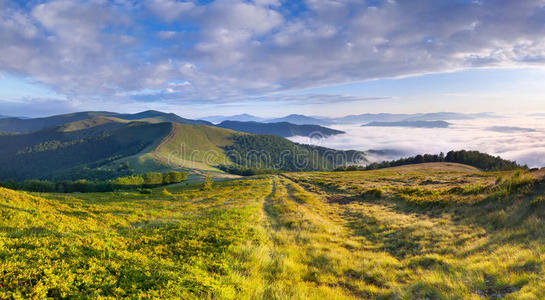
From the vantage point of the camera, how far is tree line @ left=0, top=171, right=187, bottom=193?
2719 inches

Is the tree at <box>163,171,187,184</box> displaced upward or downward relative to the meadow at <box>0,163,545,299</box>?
downward

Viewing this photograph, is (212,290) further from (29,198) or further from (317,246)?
(29,198)

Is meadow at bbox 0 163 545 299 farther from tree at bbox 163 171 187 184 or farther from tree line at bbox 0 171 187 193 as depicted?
tree at bbox 163 171 187 184

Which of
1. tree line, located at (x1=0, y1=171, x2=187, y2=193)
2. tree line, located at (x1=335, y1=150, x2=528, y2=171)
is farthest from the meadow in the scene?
tree line, located at (x1=335, y1=150, x2=528, y2=171)

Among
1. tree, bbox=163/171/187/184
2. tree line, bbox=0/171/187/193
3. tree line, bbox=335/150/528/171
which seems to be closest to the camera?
tree line, bbox=0/171/187/193

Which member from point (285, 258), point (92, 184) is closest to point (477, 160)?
point (285, 258)

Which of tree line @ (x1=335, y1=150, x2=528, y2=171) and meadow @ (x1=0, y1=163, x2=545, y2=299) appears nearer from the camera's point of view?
meadow @ (x1=0, y1=163, x2=545, y2=299)

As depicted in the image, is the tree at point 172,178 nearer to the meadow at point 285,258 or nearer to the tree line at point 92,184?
the tree line at point 92,184

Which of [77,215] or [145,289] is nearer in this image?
[145,289]

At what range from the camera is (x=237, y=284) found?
5.71 meters

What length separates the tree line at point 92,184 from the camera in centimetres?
6906

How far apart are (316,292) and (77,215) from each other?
13500 millimetres

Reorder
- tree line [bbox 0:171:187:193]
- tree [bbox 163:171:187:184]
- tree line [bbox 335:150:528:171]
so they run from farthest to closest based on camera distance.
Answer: tree line [bbox 335:150:528:171]
tree [bbox 163:171:187:184]
tree line [bbox 0:171:187:193]

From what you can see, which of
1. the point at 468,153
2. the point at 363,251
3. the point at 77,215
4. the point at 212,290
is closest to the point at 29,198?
the point at 77,215
